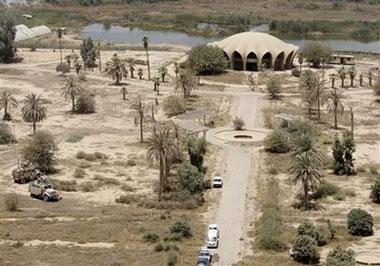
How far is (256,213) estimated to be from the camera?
52344 mm

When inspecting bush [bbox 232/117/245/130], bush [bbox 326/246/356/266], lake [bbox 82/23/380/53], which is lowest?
bush [bbox 326/246/356/266]

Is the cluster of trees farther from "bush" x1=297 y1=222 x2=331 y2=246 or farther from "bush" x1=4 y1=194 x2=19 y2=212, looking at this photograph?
"bush" x1=297 y1=222 x2=331 y2=246

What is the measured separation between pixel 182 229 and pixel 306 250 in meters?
8.40

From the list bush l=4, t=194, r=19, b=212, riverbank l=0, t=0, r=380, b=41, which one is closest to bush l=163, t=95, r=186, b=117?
bush l=4, t=194, r=19, b=212

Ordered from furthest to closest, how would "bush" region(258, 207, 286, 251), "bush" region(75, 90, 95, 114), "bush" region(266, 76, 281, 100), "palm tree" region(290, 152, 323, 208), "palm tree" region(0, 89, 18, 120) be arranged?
"bush" region(266, 76, 281, 100)
"bush" region(75, 90, 95, 114)
"palm tree" region(0, 89, 18, 120)
"palm tree" region(290, 152, 323, 208)
"bush" region(258, 207, 286, 251)

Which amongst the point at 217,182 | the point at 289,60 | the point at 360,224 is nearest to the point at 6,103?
the point at 217,182

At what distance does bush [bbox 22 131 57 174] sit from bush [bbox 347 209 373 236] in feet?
87.4

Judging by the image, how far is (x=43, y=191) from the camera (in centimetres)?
5534

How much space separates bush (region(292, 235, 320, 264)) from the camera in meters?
42.9

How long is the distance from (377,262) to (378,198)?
12.9m


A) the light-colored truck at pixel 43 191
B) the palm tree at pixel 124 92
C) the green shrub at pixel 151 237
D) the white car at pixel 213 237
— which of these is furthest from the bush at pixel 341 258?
the palm tree at pixel 124 92

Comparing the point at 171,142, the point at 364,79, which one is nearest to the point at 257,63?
the point at 364,79

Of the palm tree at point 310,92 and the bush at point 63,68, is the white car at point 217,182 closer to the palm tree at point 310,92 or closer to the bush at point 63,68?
the palm tree at point 310,92

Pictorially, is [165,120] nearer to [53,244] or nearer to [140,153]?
[140,153]
